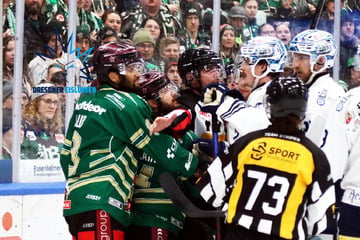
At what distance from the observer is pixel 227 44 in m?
6.33

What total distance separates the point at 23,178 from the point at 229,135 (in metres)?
2.33

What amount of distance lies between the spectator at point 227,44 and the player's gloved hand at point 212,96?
2.74 metres

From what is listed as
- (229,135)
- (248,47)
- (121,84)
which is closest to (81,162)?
(121,84)

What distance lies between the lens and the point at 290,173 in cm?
277

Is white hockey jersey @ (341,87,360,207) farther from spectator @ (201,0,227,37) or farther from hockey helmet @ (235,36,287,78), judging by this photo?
spectator @ (201,0,227,37)

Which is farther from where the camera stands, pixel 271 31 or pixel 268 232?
pixel 271 31

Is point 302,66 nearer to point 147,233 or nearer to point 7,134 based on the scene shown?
point 147,233

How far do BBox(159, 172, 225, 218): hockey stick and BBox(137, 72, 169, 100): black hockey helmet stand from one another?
0.43 meters

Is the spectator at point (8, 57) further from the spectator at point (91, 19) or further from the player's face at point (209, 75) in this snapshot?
the player's face at point (209, 75)

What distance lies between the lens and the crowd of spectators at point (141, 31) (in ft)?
17.9

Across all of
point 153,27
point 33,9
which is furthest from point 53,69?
point 153,27

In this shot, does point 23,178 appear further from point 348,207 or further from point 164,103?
point 348,207

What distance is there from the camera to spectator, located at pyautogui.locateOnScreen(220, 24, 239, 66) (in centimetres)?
630

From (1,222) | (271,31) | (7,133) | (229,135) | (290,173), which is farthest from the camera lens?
(271,31)
